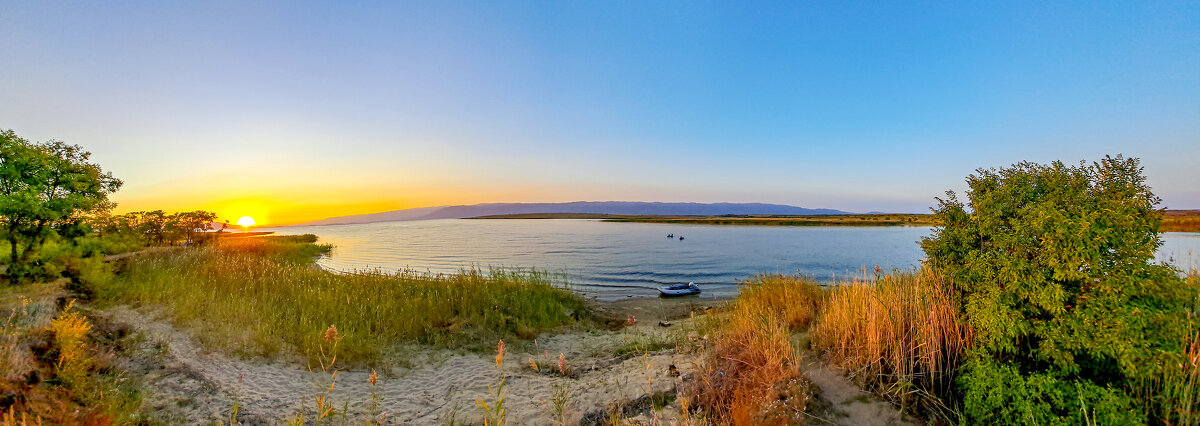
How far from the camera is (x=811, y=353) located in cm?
588

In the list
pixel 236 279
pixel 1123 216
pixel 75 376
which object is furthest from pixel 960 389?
pixel 236 279

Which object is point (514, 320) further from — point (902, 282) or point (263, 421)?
point (902, 282)

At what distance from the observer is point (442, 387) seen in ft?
22.4

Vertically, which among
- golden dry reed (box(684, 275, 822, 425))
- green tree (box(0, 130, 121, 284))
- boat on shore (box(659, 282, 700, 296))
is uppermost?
green tree (box(0, 130, 121, 284))

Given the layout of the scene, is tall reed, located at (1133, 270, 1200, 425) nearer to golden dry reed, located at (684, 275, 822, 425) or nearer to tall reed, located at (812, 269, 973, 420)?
tall reed, located at (812, 269, 973, 420)

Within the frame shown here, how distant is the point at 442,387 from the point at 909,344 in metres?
6.70

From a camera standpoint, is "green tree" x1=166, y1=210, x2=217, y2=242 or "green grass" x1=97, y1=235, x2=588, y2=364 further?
"green tree" x1=166, y1=210, x2=217, y2=242

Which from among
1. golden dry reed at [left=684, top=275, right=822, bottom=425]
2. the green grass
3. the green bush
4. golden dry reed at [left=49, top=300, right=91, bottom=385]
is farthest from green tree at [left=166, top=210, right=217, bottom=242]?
the green bush

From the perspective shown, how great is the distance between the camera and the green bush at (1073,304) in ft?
11.7

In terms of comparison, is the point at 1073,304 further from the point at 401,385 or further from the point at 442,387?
the point at 401,385

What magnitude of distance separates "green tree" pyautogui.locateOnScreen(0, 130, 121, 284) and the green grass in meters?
1.72

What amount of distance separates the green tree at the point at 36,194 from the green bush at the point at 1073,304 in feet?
54.9

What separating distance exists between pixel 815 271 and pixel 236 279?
2919cm

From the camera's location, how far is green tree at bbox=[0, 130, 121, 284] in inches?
348
